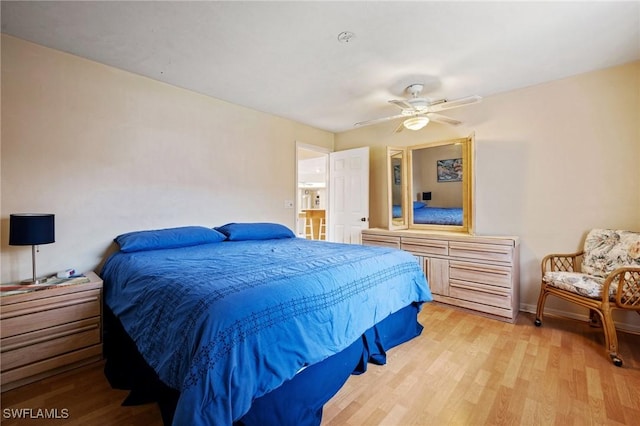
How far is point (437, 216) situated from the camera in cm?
381

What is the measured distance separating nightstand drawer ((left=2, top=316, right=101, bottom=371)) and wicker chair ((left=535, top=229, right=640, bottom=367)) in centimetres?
391

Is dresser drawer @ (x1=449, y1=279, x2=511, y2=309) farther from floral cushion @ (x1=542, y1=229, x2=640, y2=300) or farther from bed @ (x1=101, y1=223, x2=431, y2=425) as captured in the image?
bed @ (x1=101, y1=223, x2=431, y2=425)

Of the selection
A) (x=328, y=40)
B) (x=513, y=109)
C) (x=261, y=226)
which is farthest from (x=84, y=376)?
(x=513, y=109)

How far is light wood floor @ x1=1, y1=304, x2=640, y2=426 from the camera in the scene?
1577mm

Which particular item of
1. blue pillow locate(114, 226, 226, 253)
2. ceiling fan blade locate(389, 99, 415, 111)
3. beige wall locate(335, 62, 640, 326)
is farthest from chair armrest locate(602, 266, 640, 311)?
blue pillow locate(114, 226, 226, 253)

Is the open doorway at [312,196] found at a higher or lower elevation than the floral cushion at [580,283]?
higher

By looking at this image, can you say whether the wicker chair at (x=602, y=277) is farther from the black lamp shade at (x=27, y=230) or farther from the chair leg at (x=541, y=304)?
the black lamp shade at (x=27, y=230)

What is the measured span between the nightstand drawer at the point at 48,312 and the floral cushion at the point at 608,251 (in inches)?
170

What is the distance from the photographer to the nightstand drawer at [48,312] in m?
1.83

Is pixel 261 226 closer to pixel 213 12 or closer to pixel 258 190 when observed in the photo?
pixel 258 190

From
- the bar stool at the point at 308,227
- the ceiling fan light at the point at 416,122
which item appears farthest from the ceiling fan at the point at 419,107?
the bar stool at the point at 308,227

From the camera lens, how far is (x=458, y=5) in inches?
73.5

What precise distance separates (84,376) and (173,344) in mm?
1376

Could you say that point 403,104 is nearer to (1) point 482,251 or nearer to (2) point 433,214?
(2) point 433,214
